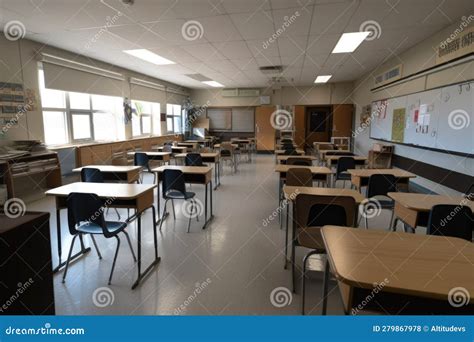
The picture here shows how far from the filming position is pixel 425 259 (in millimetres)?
1332

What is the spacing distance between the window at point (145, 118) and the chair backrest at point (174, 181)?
5.83 metres

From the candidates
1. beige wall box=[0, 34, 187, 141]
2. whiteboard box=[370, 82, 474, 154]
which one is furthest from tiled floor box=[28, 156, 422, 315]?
beige wall box=[0, 34, 187, 141]

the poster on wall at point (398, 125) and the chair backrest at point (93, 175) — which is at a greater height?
the poster on wall at point (398, 125)

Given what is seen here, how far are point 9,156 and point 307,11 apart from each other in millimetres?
5125

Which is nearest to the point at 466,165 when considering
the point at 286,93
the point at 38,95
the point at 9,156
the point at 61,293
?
the point at 61,293

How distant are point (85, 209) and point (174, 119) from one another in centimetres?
1011

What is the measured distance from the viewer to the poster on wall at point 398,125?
6359mm

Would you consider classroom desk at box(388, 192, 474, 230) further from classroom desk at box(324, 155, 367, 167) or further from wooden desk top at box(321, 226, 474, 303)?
classroom desk at box(324, 155, 367, 167)

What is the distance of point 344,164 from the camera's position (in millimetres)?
Answer: 5273

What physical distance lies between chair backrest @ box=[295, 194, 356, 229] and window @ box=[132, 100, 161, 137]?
7.89 meters

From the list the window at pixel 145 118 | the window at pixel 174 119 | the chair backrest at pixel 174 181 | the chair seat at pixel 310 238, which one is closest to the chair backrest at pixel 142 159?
the chair backrest at pixel 174 181

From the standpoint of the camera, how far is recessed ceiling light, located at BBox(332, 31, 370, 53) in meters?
5.24

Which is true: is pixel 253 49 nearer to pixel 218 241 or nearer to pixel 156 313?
pixel 218 241

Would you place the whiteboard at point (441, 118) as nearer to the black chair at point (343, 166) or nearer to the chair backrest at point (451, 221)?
the black chair at point (343, 166)
